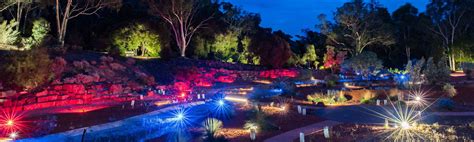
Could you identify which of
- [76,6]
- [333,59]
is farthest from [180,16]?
[333,59]

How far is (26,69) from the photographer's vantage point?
1333 centimetres

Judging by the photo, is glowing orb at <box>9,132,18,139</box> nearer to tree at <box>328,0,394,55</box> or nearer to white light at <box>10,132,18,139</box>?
white light at <box>10,132,18,139</box>

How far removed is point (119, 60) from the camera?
2239 cm

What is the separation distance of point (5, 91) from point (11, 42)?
8218 millimetres

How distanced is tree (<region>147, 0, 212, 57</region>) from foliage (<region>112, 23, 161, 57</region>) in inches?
119

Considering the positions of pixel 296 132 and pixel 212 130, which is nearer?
pixel 212 130

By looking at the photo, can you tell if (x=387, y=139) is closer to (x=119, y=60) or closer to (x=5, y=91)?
(x=5, y=91)

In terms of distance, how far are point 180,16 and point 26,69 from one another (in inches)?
767

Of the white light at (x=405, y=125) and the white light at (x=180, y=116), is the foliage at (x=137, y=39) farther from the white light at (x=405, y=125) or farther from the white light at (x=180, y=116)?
the white light at (x=405, y=125)

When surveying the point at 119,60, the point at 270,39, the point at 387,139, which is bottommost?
the point at 387,139

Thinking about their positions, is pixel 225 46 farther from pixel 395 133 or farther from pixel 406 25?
pixel 395 133

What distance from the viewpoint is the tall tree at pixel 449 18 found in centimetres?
3872

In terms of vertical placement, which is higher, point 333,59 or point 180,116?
point 333,59

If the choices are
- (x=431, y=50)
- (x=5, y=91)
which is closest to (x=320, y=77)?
(x=431, y=50)
